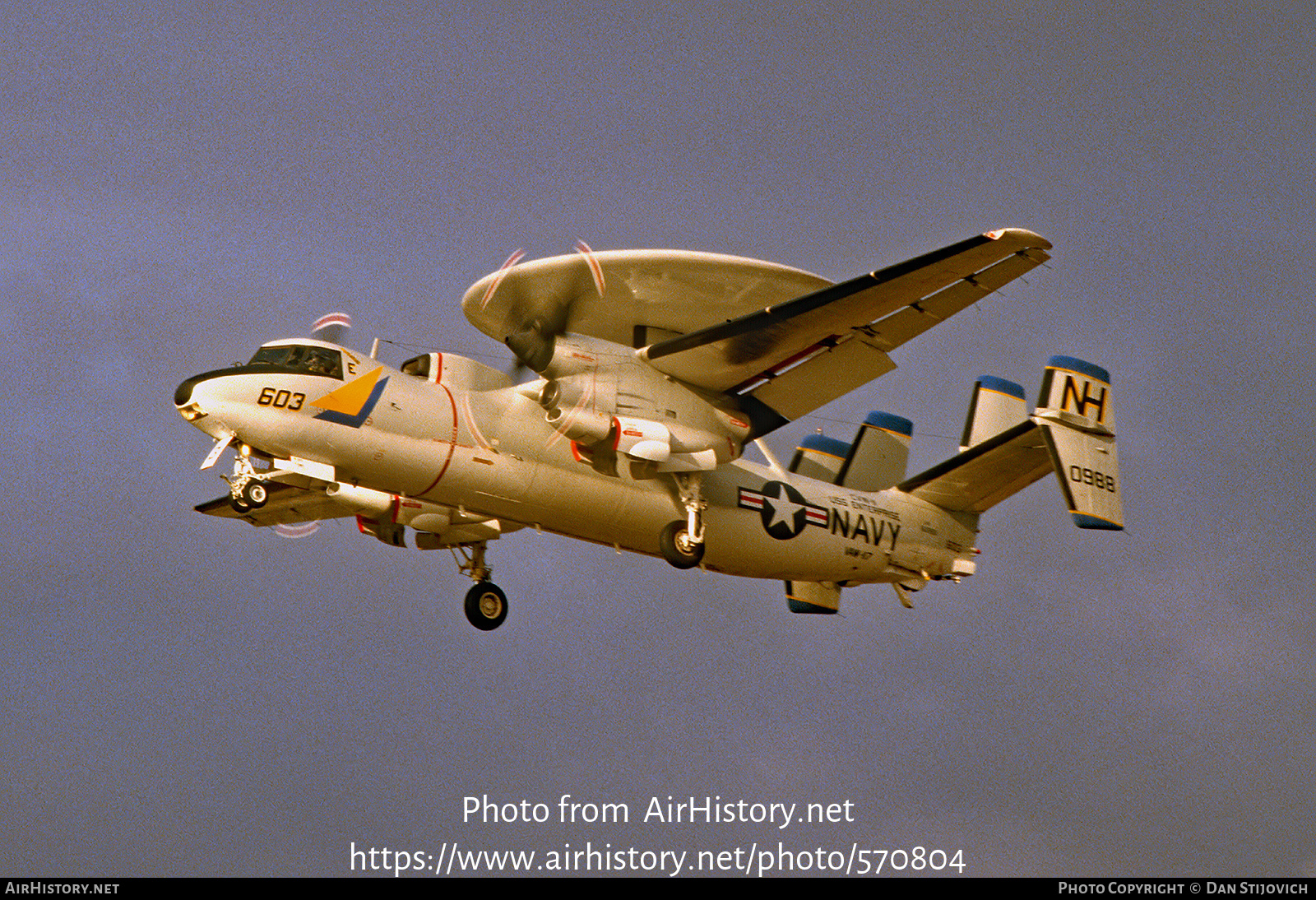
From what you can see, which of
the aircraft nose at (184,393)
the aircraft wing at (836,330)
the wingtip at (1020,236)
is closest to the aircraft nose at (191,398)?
the aircraft nose at (184,393)

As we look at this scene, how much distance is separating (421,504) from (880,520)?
7.80m

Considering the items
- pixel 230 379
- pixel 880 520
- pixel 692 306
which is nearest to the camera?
pixel 230 379

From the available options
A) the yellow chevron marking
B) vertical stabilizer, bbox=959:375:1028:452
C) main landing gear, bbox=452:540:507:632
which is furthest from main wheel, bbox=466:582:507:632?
vertical stabilizer, bbox=959:375:1028:452

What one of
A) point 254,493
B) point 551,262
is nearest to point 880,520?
point 551,262

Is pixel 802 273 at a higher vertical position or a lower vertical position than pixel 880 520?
higher

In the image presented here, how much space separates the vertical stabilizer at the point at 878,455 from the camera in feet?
92.4

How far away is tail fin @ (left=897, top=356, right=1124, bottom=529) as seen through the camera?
2453cm

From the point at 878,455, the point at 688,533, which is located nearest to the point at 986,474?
the point at 878,455

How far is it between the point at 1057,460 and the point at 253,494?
492 inches

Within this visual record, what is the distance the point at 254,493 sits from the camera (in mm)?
22266

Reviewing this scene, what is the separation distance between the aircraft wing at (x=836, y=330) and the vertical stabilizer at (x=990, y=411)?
429cm

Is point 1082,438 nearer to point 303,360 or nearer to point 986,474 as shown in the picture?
point 986,474

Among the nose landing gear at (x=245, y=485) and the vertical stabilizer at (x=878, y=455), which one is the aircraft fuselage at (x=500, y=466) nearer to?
the nose landing gear at (x=245, y=485)

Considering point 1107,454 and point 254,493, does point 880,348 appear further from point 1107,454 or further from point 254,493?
point 254,493
